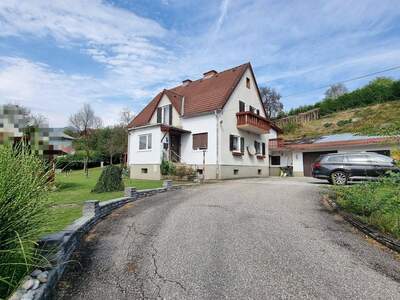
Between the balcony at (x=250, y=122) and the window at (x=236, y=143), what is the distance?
100cm

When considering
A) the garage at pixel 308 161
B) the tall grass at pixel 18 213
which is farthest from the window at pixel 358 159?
the tall grass at pixel 18 213

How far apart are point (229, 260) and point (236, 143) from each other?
16771mm

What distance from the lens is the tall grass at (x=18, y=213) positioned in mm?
2463

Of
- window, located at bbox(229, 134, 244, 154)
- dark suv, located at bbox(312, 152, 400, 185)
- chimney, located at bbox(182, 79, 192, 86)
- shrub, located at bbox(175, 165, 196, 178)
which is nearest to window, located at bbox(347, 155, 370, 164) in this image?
dark suv, located at bbox(312, 152, 400, 185)

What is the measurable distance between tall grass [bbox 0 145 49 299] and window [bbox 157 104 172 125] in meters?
18.6

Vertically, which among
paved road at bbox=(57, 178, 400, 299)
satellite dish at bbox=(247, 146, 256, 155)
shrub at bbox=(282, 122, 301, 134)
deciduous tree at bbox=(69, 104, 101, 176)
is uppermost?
deciduous tree at bbox=(69, 104, 101, 176)

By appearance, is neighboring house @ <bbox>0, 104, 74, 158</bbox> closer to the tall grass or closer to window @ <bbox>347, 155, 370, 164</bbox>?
the tall grass

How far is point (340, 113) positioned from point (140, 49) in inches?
1577

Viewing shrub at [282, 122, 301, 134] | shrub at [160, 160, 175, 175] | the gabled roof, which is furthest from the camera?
shrub at [282, 122, 301, 134]

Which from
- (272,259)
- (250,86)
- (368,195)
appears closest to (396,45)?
(250,86)

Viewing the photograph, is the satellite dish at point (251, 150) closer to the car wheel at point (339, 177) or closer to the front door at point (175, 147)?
the front door at point (175, 147)

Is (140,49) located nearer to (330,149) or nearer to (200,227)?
(200,227)

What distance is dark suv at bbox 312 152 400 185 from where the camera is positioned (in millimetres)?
12281

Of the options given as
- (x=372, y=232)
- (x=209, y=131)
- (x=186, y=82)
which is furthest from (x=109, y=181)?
(x=186, y=82)
